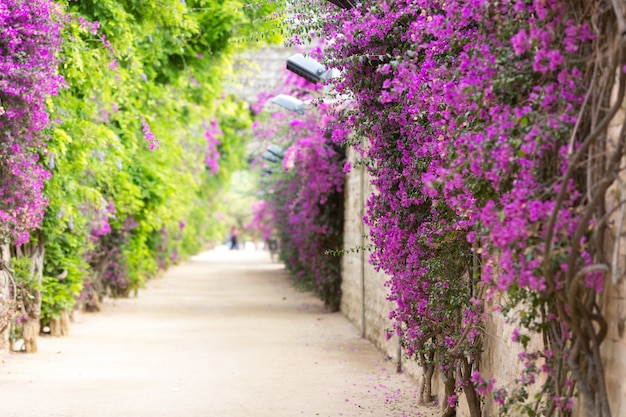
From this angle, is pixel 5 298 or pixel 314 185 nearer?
pixel 5 298

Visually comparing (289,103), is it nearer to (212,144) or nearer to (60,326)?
(60,326)

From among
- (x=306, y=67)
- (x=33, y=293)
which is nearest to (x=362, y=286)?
(x=306, y=67)

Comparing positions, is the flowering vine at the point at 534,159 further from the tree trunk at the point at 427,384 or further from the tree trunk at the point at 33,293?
the tree trunk at the point at 33,293

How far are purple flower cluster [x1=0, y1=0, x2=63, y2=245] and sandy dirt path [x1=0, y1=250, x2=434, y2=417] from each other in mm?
1698

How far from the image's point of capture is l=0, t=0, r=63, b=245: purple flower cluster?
8945 mm

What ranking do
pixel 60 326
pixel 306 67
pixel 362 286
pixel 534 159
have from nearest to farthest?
pixel 534 159 < pixel 306 67 < pixel 60 326 < pixel 362 286

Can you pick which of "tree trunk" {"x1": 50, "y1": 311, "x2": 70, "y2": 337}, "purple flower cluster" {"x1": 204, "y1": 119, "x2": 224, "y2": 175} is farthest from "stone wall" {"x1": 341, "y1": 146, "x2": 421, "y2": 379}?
"purple flower cluster" {"x1": 204, "y1": 119, "x2": 224, "y2": 175}

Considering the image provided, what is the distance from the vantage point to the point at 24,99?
922 cm

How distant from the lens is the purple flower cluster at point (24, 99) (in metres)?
8.95

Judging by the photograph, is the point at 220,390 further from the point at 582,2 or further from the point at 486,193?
the point at 582,2

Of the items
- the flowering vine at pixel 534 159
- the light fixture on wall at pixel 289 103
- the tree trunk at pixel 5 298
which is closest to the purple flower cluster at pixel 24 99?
the tree trunk at pixel 5 298

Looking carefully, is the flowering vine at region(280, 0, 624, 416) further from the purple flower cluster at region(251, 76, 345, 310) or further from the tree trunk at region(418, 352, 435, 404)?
the purple flower cluster at region(251, 76, 345, 310)

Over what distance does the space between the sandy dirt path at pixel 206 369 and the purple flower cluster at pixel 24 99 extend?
1698 millimetres

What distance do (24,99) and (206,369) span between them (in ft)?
11.7
